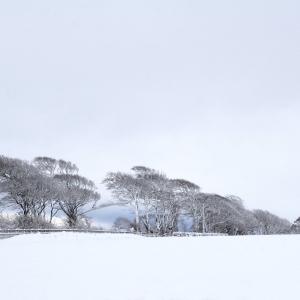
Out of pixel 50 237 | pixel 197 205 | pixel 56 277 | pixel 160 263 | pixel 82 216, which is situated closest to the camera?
pixel 56 277

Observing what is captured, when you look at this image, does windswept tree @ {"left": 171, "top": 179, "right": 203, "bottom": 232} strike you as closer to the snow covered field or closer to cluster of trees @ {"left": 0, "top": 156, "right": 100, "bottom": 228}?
cluster of trees @ {"left": 0, "top": 156, "right": 100, "bottom": 228}

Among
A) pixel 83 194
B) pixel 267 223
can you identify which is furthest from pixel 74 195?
pixel 267 223

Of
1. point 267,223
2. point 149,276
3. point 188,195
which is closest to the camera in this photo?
point 149,276

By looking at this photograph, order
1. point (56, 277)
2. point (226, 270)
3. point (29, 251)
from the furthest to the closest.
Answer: point (29, 251) → point (226, 270) → point (56, 277)

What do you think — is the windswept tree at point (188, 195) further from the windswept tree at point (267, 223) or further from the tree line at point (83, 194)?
the windswept tree at point (267, 223)

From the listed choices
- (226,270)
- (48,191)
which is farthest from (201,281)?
(48,191)

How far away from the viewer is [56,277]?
9.46 m

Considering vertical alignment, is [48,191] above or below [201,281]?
above

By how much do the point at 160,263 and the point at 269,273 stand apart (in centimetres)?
405

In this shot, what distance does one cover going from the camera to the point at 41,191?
33781 mm

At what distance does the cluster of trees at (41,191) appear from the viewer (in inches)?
1264

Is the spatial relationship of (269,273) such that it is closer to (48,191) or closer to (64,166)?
(48,191)

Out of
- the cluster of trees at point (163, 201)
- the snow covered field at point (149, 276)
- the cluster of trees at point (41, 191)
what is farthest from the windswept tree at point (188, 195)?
the snow covered field at point (149, 276)

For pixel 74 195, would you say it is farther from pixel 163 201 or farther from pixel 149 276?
pixel 149 276
